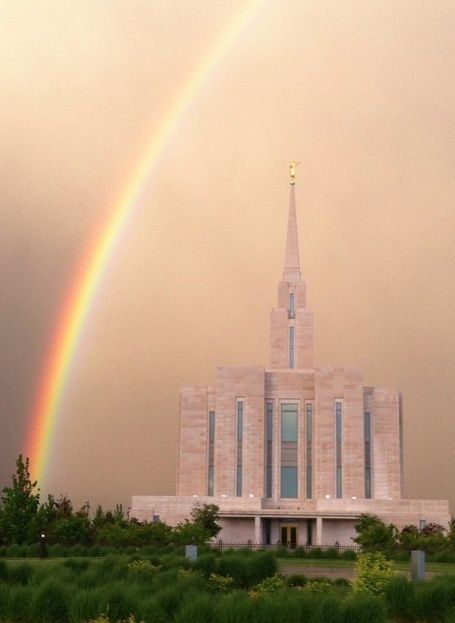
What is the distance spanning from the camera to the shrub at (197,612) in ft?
48.0

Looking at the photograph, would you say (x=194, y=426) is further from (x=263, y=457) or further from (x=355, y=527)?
(x=355, y=527)

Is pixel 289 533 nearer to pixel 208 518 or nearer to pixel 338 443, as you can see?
pixel 338 443

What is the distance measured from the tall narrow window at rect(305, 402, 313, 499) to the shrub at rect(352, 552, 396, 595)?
48761 millimetres

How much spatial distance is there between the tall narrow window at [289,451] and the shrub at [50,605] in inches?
2123

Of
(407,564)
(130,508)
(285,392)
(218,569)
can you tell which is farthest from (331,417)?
(218,569)

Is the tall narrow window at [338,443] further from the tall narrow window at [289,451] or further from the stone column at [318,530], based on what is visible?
the stone column at [318,530]

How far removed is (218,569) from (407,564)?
15.3 meters

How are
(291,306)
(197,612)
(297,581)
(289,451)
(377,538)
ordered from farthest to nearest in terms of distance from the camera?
(291,306)
(289,451)
(377,538)
(297,581)
(197,612)

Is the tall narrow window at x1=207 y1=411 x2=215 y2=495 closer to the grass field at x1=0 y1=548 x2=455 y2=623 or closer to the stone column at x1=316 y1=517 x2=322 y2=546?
the stone column at x1=316 y1=517 x2=322 y2=546

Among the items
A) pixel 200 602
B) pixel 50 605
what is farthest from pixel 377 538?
pixel 200 602

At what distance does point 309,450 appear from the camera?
228 ft

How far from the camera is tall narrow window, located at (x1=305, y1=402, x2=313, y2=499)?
2726 inches

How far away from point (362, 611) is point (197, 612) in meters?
2.53

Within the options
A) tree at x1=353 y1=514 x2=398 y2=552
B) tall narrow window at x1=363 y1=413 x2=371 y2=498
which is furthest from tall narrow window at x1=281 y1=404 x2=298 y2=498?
tree at x1=353 y1=514 x2=398 y2=552
